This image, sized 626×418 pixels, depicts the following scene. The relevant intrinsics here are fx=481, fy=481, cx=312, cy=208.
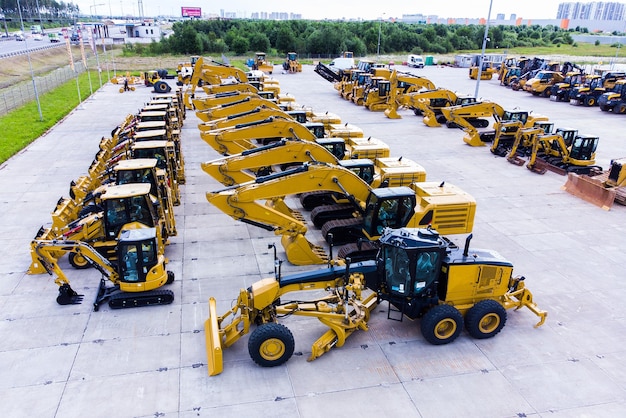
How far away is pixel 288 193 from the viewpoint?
13078 mm

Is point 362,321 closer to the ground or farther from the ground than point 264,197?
closer to the ground

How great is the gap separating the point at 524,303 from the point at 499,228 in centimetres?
550

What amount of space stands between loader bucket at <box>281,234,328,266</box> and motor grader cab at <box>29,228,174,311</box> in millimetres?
3441

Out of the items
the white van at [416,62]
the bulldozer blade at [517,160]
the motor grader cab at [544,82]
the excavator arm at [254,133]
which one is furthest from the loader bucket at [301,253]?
the white van at [416,62]

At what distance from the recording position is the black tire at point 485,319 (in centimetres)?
998

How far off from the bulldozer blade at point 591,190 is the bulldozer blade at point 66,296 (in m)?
17.6

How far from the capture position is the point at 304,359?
956 centimetres

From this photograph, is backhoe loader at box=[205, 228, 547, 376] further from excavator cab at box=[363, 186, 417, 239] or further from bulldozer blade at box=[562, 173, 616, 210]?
bulldozer blade at box=[562, 173, 616, 210]

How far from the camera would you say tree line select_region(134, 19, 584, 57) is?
73.6 m

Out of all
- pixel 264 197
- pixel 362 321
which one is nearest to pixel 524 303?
pixel 362 321

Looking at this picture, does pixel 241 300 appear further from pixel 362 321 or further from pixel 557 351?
pixel 557 351

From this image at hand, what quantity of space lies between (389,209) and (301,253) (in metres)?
2.70

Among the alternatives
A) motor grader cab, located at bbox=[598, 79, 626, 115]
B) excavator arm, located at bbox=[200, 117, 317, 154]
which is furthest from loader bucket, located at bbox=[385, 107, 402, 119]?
excavator arm, located at bbox=[200, 117, 317, 154]

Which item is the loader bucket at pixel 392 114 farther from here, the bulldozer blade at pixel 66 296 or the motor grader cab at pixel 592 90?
the bulldozer blade at pixel 66 296
